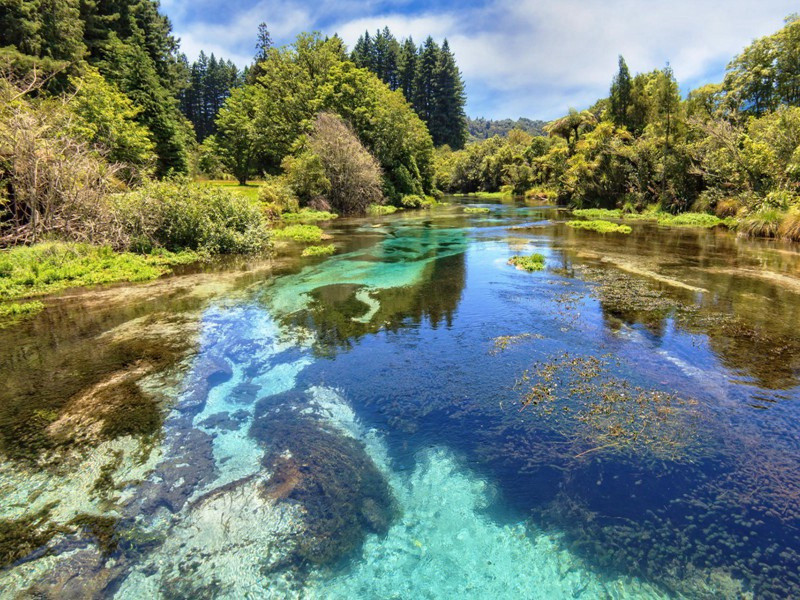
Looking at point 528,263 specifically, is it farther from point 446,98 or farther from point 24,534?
point 446,98

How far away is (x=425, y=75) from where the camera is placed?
A: 111938 mm

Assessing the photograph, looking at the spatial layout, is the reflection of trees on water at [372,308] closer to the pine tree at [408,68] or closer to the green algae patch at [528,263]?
the green algae patch at [528,263]

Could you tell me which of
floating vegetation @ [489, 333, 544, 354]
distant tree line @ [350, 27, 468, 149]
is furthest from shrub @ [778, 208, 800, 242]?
distant tree line @ [350, 27, 468, 149]

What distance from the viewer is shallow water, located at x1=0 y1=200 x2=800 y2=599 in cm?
446

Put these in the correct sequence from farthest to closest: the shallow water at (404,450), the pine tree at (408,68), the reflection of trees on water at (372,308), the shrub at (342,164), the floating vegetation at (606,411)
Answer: the pine tree at (408,68)
the shrub at (342,164)
the reflection of trees on water at (372,308)
the floating vegetation at (606,411)
the shallow water at (404,450)

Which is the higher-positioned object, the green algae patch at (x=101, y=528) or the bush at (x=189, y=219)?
the bush at (x=189, y=219)

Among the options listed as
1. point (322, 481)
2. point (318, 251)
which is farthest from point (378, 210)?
point (322, 481)

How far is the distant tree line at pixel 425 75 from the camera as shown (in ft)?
362

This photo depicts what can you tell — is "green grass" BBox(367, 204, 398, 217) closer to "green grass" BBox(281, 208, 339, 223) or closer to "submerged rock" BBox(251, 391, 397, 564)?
"green grass" BBox(281, 208, 339, 223)

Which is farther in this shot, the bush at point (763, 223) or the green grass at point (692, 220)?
the green grass at point (692, 220)

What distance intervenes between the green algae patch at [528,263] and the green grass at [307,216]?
22.9 meters

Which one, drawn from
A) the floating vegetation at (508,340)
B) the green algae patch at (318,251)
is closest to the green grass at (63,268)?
the green algae patch at (318,251)

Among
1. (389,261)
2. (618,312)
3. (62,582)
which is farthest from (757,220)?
(62,582)

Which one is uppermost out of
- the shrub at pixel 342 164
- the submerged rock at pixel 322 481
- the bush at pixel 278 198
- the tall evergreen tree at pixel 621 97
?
the tall evergreen tree at pixel 621 97
